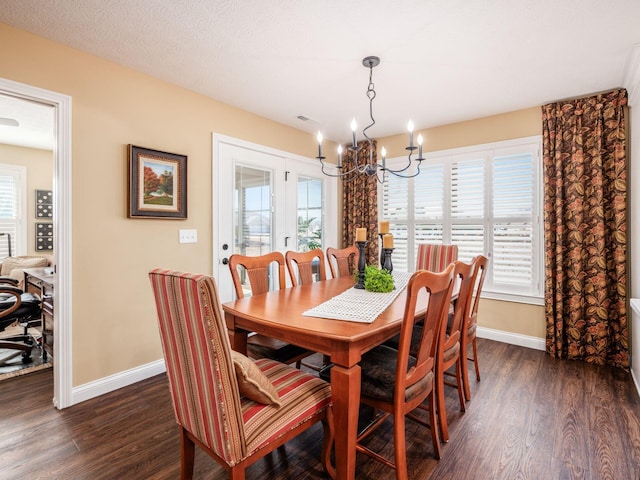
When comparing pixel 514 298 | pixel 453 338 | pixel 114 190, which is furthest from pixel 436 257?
pixel 114 190

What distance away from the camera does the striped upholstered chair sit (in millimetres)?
1077

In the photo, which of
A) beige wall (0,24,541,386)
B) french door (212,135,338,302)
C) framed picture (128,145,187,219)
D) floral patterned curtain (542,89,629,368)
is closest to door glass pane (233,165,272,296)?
french door (212,135,338,302)

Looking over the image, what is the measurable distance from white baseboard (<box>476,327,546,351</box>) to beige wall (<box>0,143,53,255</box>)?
6584mm

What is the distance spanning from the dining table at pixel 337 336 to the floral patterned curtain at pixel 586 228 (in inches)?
86.6

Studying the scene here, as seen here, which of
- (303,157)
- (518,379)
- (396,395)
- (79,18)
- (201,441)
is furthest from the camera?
(303,157)

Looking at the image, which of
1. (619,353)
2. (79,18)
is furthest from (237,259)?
(619,353)

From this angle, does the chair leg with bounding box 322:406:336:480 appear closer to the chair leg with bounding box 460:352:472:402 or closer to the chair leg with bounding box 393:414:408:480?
the chair leg with bounding box 393:414:408:480

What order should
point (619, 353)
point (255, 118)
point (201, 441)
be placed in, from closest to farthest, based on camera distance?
point (201, 441), point (619, 353), point (255, 118)

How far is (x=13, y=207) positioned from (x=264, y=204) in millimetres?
4245

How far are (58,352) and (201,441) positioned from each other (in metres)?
1.65

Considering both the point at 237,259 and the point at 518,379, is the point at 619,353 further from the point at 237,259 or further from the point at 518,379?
the point at 237,259

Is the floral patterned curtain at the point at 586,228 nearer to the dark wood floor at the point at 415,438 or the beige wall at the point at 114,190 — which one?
the dark wood floor at the point at 415,438

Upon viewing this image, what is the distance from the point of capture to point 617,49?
2.30 metres

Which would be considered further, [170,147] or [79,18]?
[170,147]
